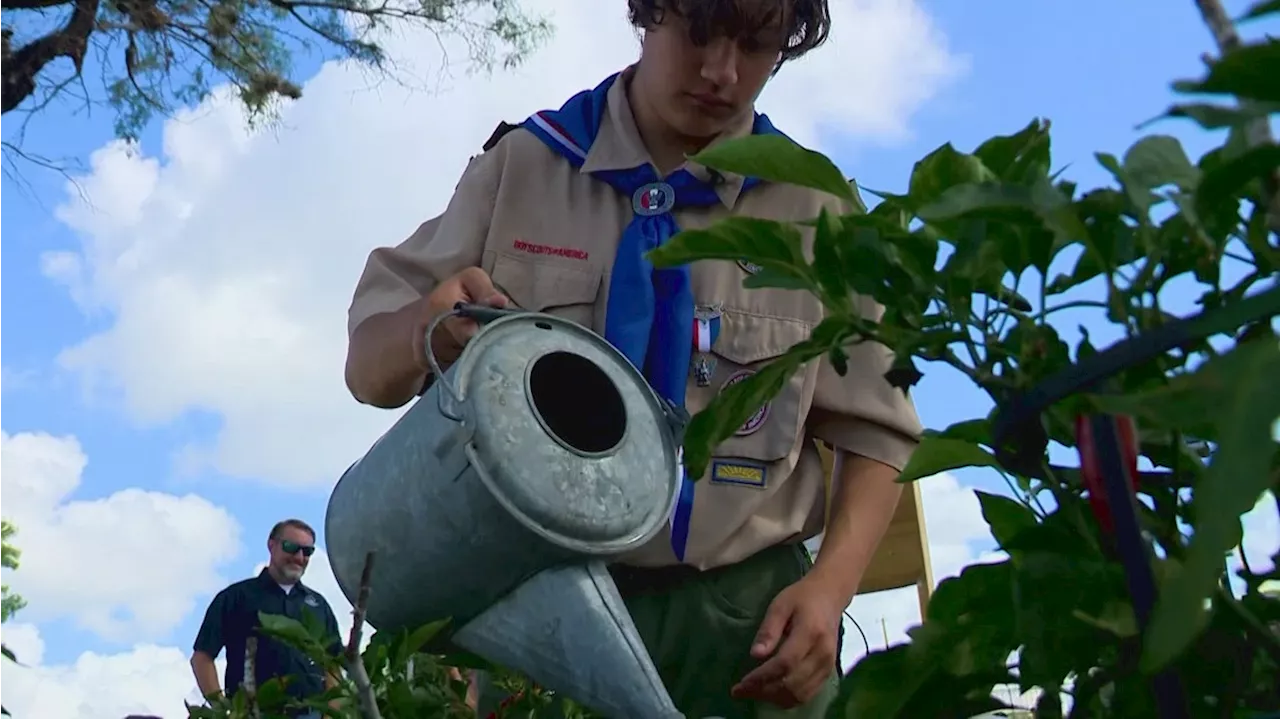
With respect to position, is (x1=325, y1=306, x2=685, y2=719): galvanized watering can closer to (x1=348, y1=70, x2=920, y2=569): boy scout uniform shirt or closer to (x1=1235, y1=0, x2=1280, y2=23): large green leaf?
(x1=348, y1=70, x2=920, y2=569): boy scout uniform shirt

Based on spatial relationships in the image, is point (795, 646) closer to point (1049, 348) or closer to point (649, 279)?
point (649, 279)

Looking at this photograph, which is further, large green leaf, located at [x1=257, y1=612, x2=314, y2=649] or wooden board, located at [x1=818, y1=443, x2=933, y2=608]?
wooden board, located at [x1=818, y1=443, x2=933, y2=608]

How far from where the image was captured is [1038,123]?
595 mm

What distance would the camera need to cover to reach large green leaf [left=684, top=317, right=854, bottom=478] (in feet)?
1.88

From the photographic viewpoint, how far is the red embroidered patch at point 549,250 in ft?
5.38

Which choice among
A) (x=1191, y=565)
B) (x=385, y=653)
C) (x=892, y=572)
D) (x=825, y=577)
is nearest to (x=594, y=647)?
(x=385, y=653)

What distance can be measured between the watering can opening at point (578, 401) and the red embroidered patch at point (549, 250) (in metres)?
0.30

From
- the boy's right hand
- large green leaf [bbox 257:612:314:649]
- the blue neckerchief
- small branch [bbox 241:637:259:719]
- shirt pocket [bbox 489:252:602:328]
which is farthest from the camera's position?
shirt pocket [bbox 489:252:602:328]

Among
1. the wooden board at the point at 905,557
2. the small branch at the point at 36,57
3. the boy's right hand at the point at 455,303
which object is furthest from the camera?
the small branch at the point at 36,57

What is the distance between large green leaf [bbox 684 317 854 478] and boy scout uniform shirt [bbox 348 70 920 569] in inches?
34.1

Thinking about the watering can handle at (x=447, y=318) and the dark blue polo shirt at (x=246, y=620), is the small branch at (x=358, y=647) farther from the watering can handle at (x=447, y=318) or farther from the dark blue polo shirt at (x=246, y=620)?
the dark blue polo shirt at (x=246, y=620)

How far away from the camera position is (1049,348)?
51 cm

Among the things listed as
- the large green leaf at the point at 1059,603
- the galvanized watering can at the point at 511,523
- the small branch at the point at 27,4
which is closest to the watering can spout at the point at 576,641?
the galvanized watering can at the point at 511,523

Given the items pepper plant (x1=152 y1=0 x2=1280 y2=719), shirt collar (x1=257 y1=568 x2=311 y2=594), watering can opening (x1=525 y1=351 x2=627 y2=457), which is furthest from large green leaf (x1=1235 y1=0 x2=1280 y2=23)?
shirt collar (x1=257 y1=568 x2=311 y2=594)
